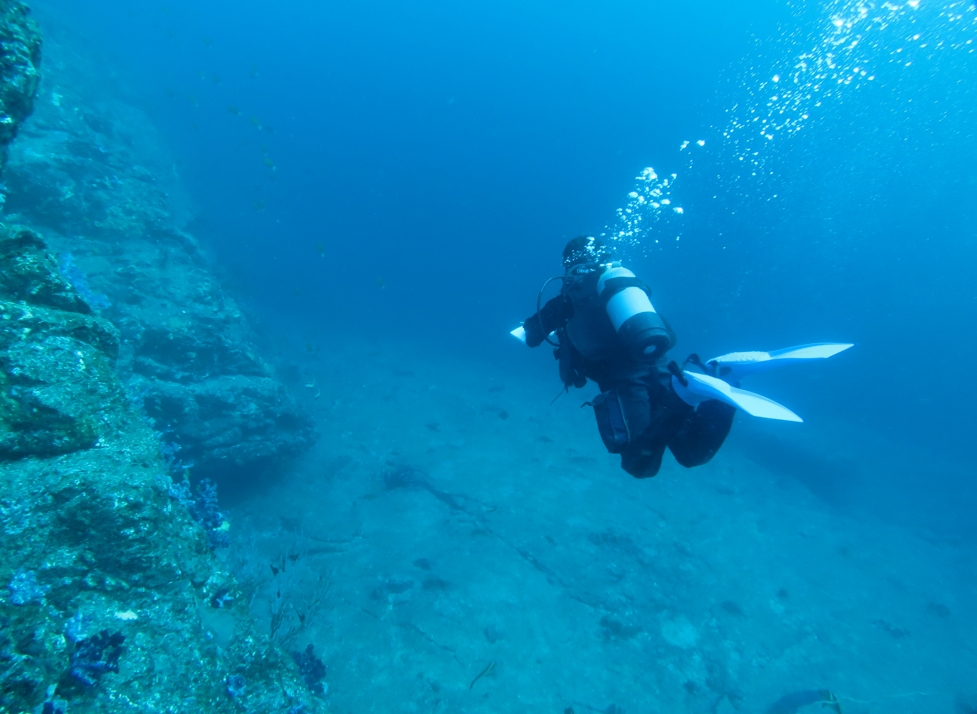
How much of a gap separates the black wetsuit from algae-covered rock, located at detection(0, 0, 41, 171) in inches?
199

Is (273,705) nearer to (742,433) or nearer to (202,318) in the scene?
(202,318)

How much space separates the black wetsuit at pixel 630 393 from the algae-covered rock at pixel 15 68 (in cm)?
504

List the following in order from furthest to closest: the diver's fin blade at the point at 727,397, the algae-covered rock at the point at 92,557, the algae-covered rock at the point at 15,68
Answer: the algae-covered rock at the point at 15,68, the diver's fin blade at the point at 727,397, the algae-covered rock at the point at 92,557

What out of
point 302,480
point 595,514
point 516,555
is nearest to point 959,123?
point 595,514

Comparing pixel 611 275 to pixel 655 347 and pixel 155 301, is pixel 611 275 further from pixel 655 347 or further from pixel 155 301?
pixel 155 301

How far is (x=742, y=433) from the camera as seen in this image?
24344mm

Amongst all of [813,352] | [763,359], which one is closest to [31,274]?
[763,359]

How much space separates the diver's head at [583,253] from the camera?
4.45 meters

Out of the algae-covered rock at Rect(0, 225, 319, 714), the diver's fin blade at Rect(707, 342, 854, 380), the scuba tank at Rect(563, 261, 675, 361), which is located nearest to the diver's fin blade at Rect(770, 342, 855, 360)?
the diver's fin blade at Rect(707, 342, 854, 380)

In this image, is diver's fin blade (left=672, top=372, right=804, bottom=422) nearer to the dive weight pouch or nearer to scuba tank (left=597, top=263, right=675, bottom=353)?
scuba tank (left=597, top=263, right=675, bottom=353)

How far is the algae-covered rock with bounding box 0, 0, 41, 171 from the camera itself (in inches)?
152

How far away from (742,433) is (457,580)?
67.8 feet

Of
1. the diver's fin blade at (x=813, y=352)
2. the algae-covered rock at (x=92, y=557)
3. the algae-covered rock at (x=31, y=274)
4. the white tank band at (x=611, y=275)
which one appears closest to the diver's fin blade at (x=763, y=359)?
the diver's fin blade at (x=813, y=352)

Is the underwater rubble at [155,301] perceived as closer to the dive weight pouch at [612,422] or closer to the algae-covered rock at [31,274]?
the algae-covered rock at [31,274]
